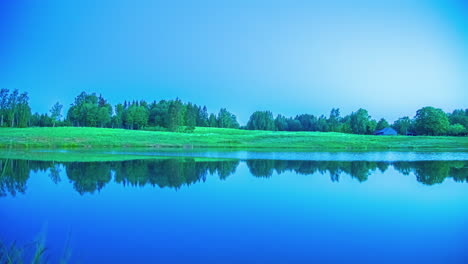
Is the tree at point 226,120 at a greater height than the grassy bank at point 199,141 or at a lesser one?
greater

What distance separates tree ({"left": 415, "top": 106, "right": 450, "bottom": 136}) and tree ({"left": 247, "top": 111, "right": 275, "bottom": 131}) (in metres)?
52.7

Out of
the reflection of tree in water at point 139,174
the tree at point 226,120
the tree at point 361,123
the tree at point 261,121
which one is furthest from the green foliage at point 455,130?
the reflection of tree in water at point 139,174

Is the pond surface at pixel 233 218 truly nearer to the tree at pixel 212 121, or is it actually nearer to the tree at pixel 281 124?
the tree at pixel 212 121

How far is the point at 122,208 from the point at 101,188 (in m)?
4.66

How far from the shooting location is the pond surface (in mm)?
8992

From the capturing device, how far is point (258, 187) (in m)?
18.8

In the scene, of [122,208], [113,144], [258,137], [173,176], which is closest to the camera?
[122,208]

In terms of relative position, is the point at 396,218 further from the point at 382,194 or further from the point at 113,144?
the point at 113,144

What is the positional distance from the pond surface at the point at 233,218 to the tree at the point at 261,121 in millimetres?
120314

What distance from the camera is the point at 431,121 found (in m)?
97.8

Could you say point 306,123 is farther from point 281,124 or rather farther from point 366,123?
point 366,123

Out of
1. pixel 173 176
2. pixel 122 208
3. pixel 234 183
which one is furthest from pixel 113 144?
pixel 122 208

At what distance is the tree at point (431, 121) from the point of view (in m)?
97.2

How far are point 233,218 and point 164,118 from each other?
9581 centimetres
